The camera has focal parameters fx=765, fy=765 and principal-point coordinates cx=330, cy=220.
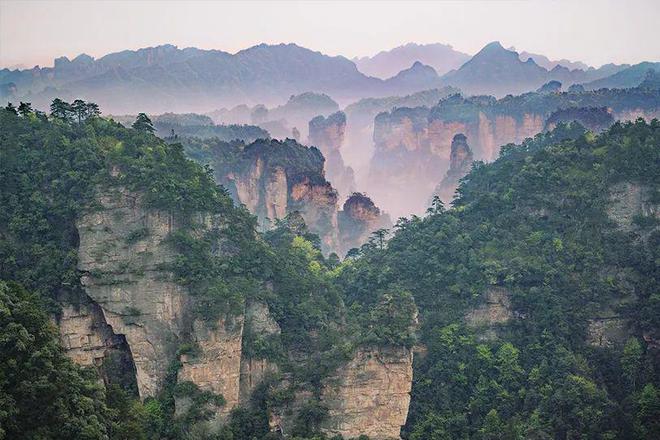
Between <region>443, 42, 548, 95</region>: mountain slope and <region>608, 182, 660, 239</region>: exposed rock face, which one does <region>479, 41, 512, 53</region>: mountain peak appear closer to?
<region>443, 42, 548, 95</region>: mountain slope

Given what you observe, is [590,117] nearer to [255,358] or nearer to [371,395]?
[371,395]

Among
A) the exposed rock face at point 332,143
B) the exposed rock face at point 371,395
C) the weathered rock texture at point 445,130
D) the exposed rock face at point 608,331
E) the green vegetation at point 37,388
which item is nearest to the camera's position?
the green vegetation at point 37,388

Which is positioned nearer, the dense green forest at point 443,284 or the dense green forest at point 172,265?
the dense green forest at point 172,265

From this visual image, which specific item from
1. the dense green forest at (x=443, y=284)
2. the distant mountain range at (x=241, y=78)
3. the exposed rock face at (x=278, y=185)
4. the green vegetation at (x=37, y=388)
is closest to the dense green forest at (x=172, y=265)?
the dense green forest at (x=443, y=284)

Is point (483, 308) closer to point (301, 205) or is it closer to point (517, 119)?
point (301, 205)

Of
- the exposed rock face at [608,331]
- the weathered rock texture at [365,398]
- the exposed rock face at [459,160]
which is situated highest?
the exposed rock face at [459,160]

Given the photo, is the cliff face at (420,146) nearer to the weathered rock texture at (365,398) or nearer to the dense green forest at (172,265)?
the dense green forest at (172,265)
